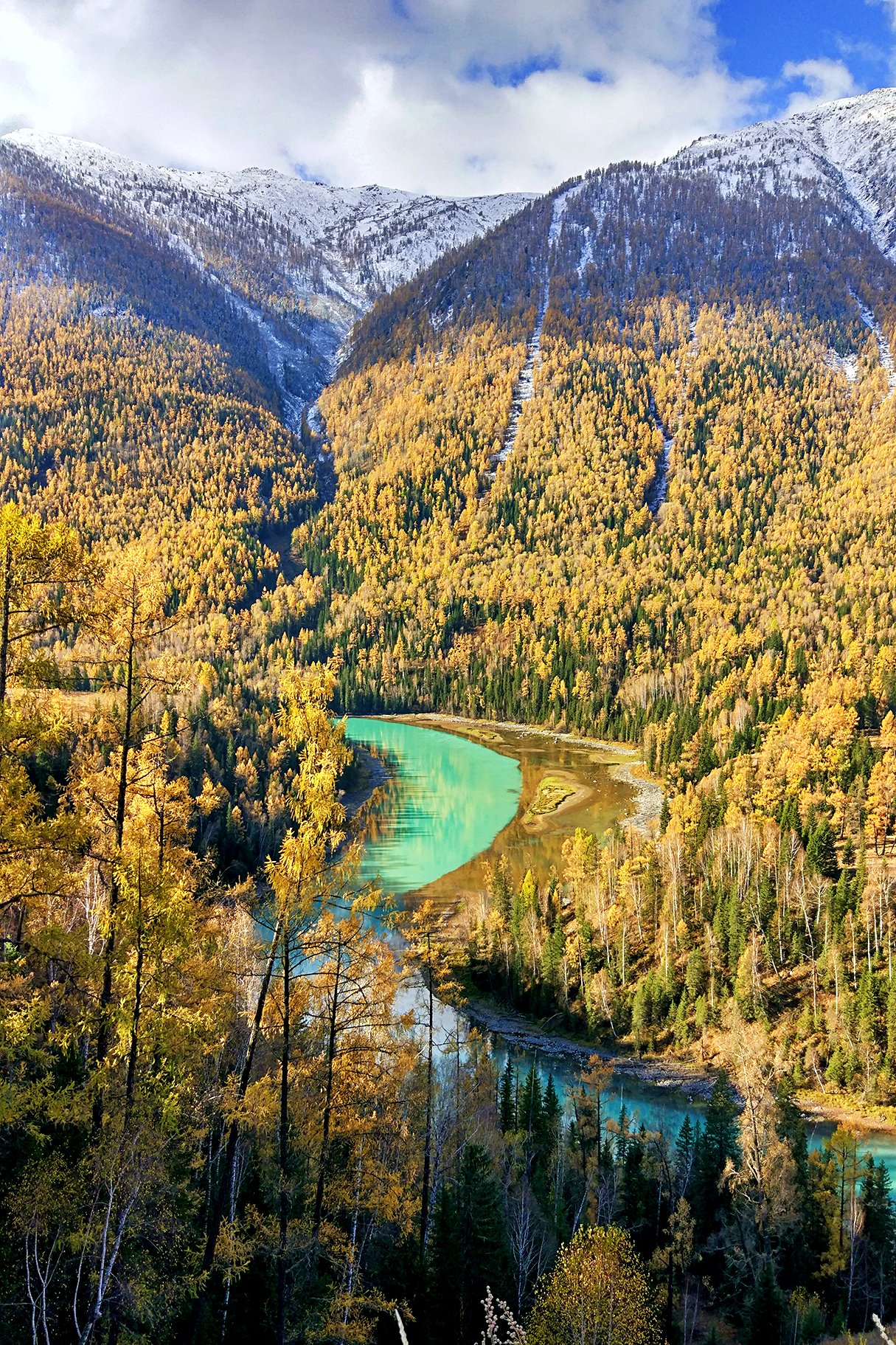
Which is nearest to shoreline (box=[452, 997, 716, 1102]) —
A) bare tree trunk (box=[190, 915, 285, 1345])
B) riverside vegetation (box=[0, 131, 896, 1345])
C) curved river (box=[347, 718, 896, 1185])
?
curved river (box=[347, 718, 896, 1185])

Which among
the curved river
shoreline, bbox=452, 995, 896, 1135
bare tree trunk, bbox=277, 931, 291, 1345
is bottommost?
shoreline, bbox=452, 995, 896, 1135

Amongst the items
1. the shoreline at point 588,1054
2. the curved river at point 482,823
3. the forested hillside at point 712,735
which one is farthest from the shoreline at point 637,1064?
the forested hillside at point 712,735

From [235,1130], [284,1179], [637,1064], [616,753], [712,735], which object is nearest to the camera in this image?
[284,1179]

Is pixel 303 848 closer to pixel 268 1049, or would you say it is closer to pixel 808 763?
pixel 268 1049

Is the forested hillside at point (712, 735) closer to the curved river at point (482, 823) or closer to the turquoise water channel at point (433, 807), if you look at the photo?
the curved river at point (482, 823)

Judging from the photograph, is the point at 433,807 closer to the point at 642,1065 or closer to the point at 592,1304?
the point at 642,1065

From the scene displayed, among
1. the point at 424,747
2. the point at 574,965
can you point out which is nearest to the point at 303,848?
the point at 574,965

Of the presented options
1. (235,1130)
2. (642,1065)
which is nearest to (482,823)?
(642,1065)

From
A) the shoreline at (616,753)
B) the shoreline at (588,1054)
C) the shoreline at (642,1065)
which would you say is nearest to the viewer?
the shoreline at (642,1065)

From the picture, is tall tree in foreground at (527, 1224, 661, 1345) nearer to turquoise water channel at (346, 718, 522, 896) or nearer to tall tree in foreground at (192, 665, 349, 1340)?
tall tree in foreground at (192, 665, 349, 1340)
